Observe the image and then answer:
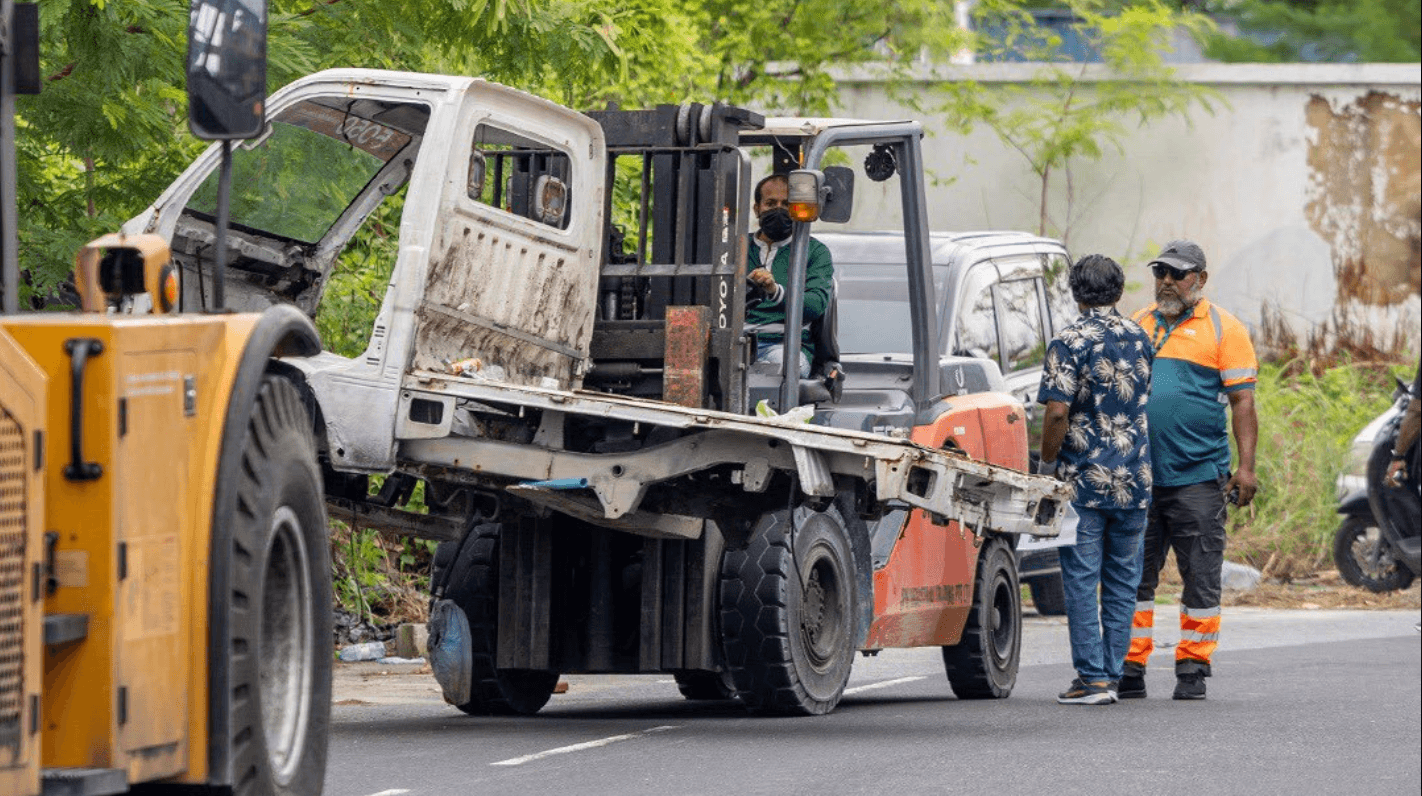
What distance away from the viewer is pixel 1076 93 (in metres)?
26.3

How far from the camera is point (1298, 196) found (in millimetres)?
26594

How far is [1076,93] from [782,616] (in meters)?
16.2

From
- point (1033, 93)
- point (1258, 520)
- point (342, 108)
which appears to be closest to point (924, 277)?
point (342, 108)

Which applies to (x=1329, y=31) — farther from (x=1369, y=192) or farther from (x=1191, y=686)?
(x=1191, y=686)

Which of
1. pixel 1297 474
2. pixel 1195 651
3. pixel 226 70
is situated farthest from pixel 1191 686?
pixel 1297 474

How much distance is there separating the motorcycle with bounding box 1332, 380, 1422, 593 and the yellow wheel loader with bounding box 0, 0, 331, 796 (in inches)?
447

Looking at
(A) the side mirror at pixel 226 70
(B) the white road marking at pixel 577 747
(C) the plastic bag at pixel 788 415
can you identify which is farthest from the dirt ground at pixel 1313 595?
(A) the side mirror at pixel 226 70

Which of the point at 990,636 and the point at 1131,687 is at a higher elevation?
the point at 990,636

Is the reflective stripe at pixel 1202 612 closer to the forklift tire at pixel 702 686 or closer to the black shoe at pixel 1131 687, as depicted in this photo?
the black shoe at pixel 1131 687

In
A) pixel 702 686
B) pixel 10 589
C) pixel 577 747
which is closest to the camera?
pixel 10 589

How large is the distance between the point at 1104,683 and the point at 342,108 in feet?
14.4

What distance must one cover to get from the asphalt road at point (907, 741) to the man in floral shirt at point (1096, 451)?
1.31ft

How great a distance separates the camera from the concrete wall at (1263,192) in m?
26.4

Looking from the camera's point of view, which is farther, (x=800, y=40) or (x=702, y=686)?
(x=800, y=40)
